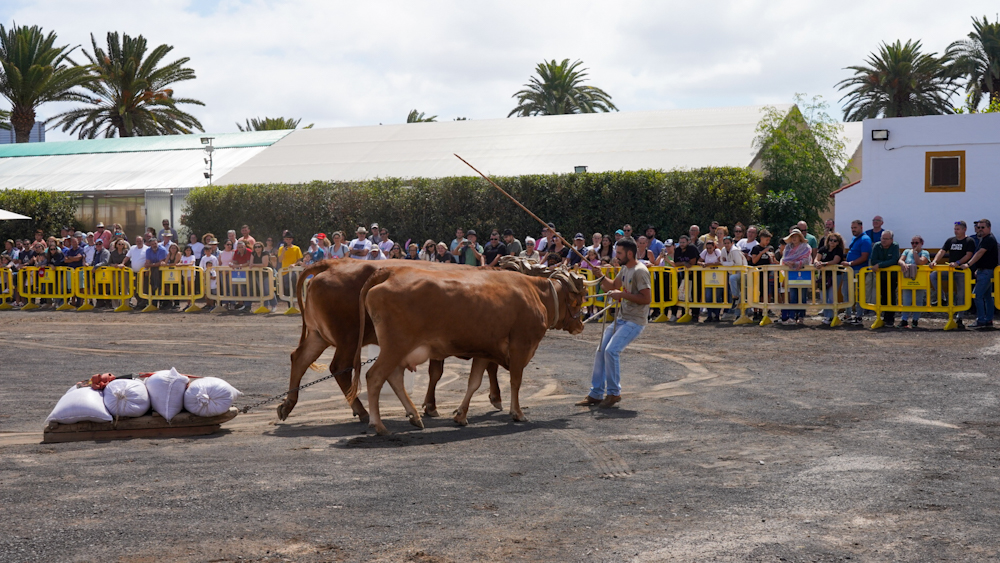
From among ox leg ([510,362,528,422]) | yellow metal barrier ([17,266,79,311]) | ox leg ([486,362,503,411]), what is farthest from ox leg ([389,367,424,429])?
yellow metal barrier ([17,266,79,311])

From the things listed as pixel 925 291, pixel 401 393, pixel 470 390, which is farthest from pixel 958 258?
pixel 401 393

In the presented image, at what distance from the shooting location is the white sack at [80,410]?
8.32m

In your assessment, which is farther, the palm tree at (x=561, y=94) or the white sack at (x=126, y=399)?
the palm tree at (x=561, y=94)

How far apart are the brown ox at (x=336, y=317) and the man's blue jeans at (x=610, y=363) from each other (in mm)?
1934

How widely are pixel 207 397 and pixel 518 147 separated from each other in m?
27.7

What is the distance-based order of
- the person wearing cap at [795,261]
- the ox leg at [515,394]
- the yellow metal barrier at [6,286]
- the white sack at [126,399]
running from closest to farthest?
the white sack at [126,399], the ox leg at [515,394], the person wearing cap at [795,261], the yellow metal barrier at [6,286]

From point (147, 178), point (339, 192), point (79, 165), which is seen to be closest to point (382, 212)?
point (339, 192)

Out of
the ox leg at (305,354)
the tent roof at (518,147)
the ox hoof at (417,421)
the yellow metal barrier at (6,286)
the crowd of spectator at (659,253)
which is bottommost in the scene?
the ox hoof at (417,421)

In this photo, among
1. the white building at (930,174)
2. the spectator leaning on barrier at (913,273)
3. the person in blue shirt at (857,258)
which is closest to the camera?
the spectator leaning on barrier at (913,273)

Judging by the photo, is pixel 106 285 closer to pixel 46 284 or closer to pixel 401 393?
pixel 46 284

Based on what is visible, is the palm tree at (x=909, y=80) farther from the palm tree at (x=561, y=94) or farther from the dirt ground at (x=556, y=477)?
A: the dirt ground at (x=556, y=477)

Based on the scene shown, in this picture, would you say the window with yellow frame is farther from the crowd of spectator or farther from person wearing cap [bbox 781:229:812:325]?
person wearing cap [bbox 781:229:812:325]

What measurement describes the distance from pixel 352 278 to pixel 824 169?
78.6ft

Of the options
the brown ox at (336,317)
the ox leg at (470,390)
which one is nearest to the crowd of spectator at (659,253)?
the ox leg at (470,390)
